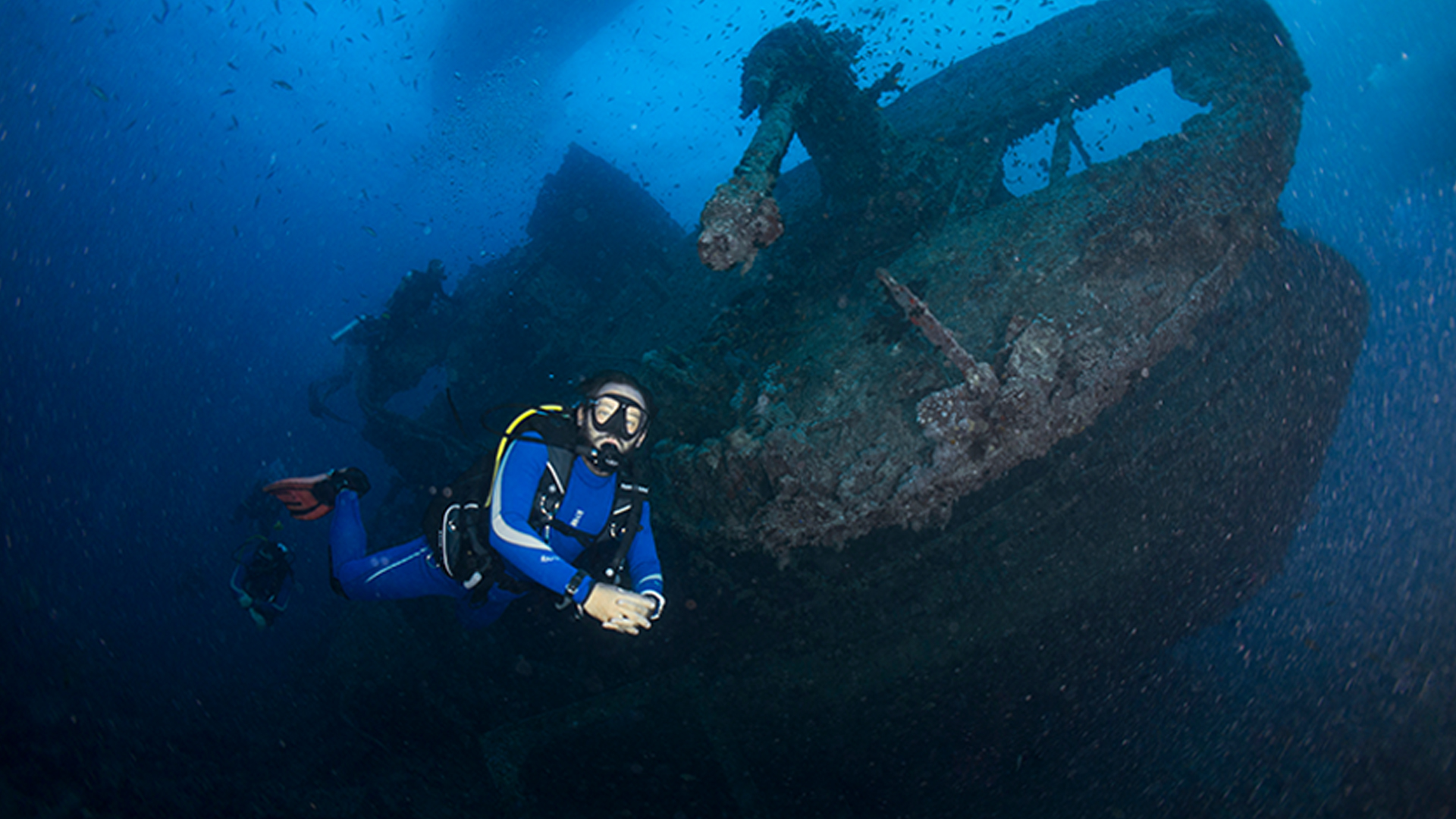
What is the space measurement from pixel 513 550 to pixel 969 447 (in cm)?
238

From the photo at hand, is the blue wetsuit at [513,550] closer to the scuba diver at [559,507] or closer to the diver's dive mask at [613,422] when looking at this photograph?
the scuba diver at [559,507]

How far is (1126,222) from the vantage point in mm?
3621

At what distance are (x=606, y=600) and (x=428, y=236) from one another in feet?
358

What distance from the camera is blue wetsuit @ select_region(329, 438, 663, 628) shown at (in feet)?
8.80

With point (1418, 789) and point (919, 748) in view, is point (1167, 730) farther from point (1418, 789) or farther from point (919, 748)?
point (919, 748)

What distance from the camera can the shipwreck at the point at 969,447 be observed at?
310 centimetres

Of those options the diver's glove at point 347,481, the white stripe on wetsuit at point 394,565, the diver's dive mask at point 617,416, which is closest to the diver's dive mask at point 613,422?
the diver's dive mask at point 617,416

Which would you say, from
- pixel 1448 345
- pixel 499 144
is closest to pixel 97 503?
pixel 499 144

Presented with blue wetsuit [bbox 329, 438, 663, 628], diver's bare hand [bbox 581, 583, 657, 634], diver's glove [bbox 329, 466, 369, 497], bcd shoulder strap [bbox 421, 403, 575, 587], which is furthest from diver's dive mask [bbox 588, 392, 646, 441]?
diver's glove [bbox 329, 466, 369, 497]

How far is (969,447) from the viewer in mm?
3047

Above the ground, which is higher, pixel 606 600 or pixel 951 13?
pixel 606 600

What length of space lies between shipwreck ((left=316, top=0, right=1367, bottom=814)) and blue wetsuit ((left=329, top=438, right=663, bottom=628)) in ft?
1.26

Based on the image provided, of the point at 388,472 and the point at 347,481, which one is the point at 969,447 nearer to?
the point at 347,481

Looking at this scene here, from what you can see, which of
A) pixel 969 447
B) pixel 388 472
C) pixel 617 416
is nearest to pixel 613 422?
pixel 617 416
